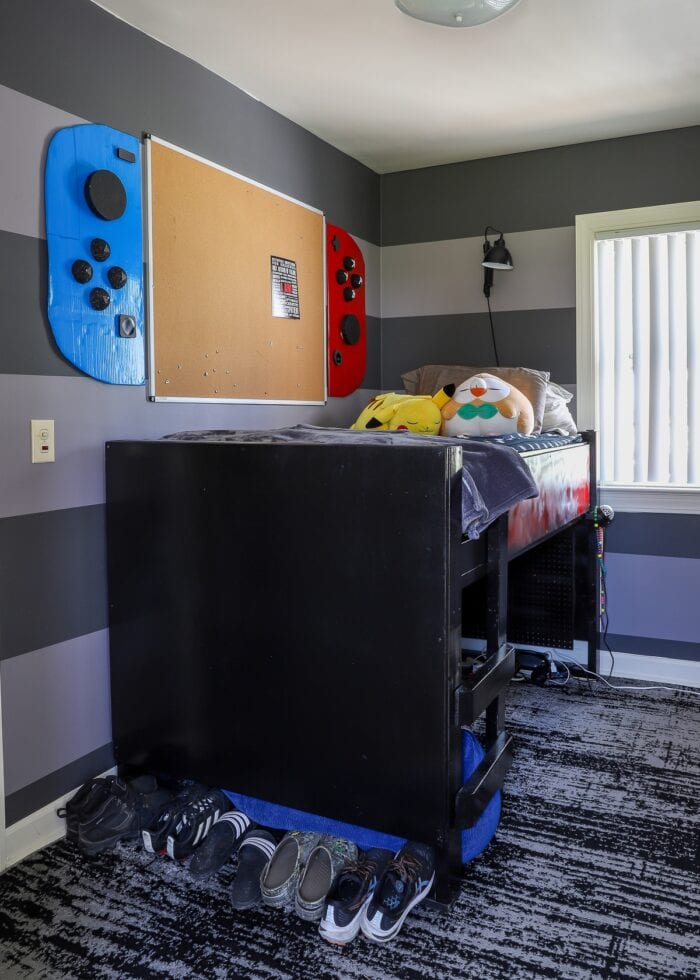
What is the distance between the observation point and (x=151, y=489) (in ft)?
6.55

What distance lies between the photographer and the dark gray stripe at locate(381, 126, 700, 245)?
3.09 metres

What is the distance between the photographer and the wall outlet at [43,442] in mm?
1896

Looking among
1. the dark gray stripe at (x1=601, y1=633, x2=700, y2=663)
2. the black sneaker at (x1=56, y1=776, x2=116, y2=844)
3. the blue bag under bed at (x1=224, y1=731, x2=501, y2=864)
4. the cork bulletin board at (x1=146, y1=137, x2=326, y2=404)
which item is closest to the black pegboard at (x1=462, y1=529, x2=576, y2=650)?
the dark gray stripe at (x1=601, y1=633, x2=700, y2=663)

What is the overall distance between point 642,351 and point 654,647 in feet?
4.08

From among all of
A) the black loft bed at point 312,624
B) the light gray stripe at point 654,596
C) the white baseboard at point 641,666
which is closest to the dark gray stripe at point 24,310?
the black loft bed at point 312,624

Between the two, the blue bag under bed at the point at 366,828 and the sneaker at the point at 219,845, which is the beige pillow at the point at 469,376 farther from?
the sneaker at the point at 219,845

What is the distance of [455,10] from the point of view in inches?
80.6

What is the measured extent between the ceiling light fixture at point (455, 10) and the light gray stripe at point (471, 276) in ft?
4.33

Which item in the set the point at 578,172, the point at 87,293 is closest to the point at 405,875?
the point at 87,293

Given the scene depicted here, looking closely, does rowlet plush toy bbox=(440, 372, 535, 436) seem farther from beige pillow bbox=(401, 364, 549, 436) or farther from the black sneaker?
the black sneaker

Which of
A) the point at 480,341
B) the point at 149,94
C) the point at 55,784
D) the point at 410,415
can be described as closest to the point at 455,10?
the point at 149,94

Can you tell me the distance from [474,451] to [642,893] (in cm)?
106

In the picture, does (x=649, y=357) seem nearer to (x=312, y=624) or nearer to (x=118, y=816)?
(x=312, y=624)

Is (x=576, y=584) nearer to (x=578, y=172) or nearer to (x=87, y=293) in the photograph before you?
(x=578, y=172)
